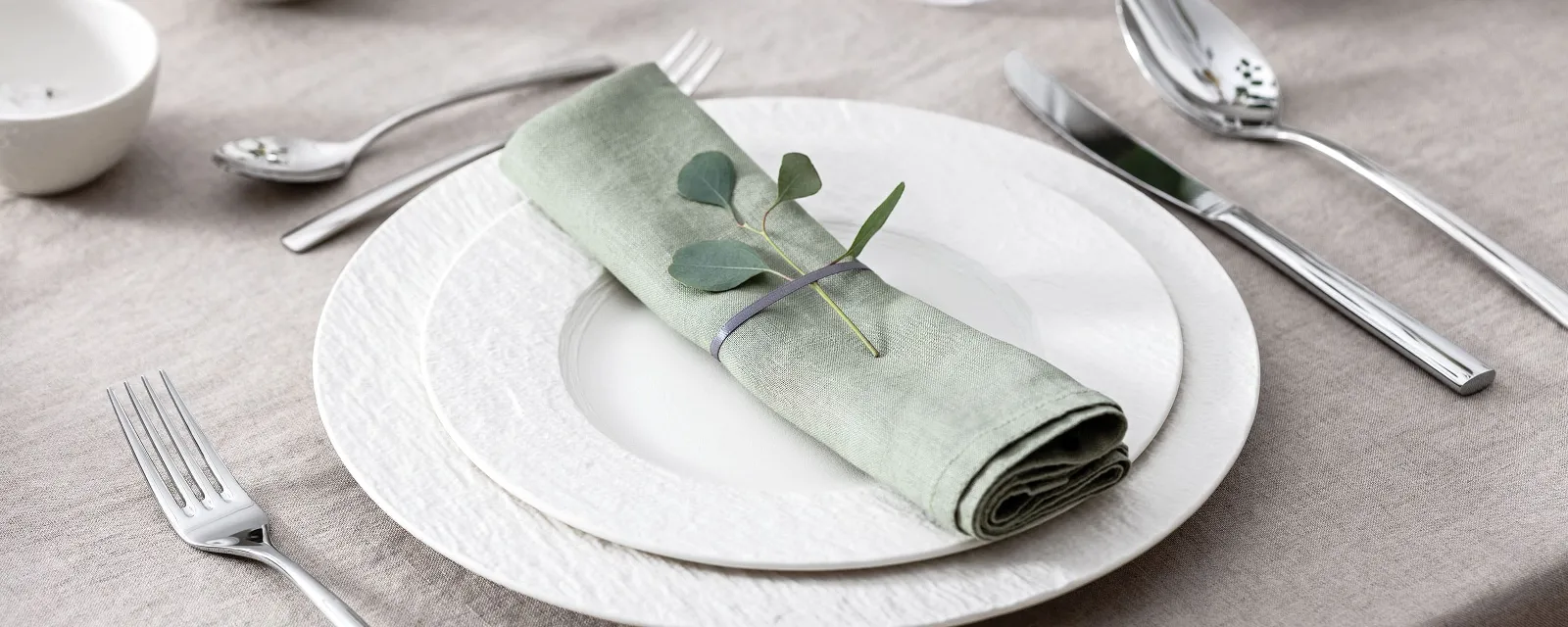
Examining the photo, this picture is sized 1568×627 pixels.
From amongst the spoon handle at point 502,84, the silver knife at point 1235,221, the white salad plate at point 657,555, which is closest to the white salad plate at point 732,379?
the white salad plate at point 657,555

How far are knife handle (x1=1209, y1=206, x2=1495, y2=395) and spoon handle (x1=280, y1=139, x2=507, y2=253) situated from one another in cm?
57

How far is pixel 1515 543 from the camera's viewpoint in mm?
646

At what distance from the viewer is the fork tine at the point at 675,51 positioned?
1046 mm

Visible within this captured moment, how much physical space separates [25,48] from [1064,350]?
82 centimetres

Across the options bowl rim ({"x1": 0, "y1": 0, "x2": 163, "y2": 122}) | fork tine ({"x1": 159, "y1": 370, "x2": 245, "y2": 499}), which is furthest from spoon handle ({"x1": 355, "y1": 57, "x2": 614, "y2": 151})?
fork tine ({"x1": 159, "y1": 370, "x2": 245, "y2": 499})

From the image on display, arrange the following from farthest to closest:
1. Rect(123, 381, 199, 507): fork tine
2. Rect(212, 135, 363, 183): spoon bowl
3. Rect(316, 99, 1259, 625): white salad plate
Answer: Rect(212, 135, 363, 183): spoon bowl → Rect(123, 381, 199, 507): fork tine → Rect(316, 99, 1259, 625): white salad plate

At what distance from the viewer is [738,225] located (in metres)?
0.76

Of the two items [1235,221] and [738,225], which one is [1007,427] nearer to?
[738,225]

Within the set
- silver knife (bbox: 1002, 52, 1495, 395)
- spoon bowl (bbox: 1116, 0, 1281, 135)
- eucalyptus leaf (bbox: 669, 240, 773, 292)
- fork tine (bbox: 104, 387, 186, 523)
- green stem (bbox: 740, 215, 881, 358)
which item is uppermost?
spoon bowl (bbox: 1116, 0, 1281, 135)

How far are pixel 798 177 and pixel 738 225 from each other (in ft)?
0.16

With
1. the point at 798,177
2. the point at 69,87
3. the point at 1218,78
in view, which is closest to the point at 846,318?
the point at 798,177

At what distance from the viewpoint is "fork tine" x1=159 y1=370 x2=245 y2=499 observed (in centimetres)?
66

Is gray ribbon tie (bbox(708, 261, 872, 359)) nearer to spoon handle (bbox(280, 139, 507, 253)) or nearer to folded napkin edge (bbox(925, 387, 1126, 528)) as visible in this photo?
folded napkin edge (bbox(925, 387, 1126, 528))

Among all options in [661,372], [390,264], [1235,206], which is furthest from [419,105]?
[1235,206]
